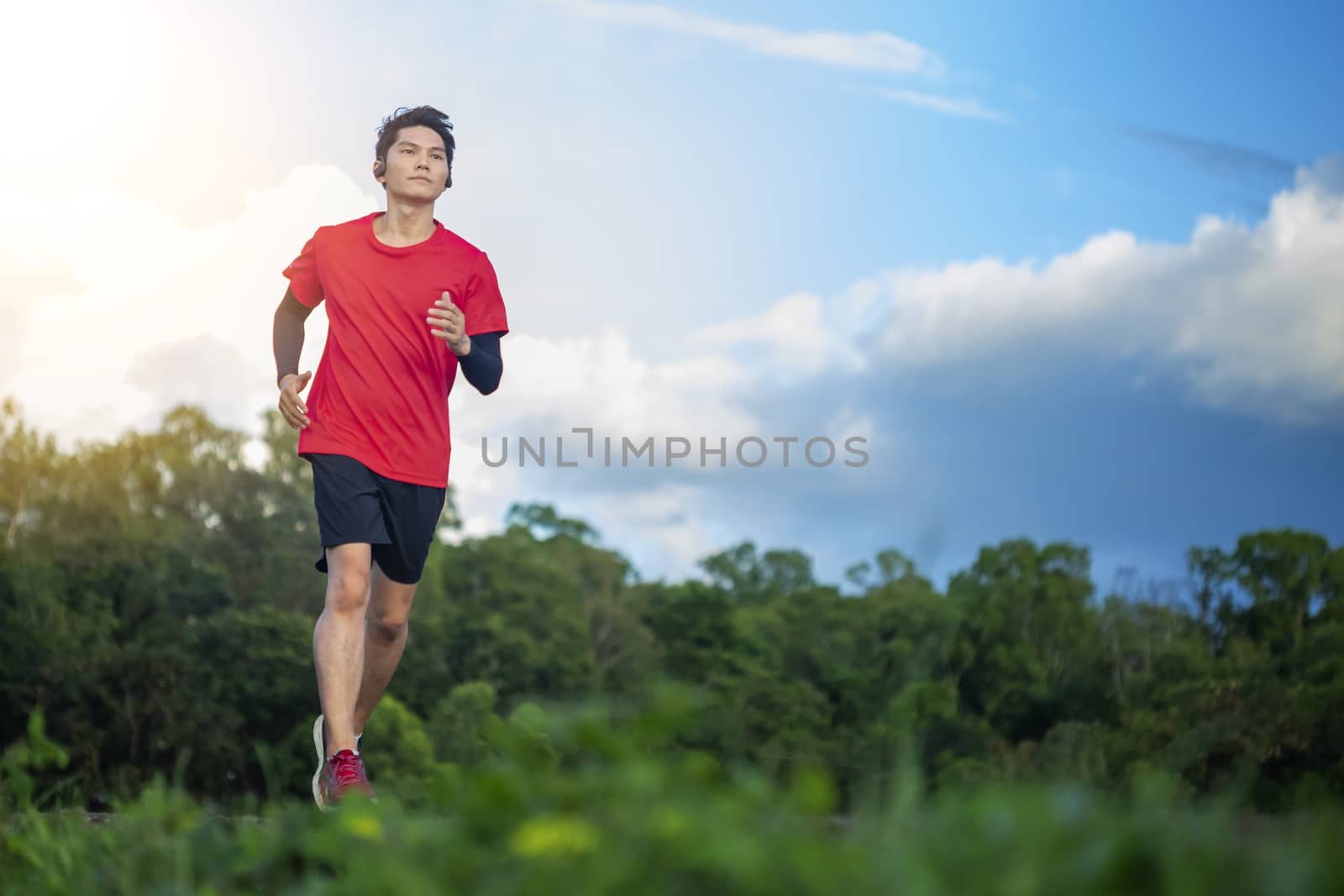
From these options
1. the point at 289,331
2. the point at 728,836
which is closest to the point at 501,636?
the point at 289,331

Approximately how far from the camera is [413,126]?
5.00 m

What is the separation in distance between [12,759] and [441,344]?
6.85 ft

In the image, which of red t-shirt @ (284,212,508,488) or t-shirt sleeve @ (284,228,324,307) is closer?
red t-shirt @ (284,212,508,488)

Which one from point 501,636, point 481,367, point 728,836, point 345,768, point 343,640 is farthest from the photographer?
point 501,636

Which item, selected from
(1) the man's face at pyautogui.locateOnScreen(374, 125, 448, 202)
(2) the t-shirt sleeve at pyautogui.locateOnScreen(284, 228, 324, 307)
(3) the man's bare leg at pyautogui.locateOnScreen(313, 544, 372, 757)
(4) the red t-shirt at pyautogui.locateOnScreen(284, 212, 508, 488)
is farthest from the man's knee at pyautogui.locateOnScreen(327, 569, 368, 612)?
(1) the man's face at pyautogui.locateOnScreen(374, 125, 448, 202)

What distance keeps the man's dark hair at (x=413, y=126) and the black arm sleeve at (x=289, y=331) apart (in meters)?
0.53

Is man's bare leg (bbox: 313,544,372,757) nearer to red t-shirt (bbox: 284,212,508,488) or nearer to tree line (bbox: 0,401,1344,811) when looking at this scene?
red t-shirt (bbox: 284,212,508,488)

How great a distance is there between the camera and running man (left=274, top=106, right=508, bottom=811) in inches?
174

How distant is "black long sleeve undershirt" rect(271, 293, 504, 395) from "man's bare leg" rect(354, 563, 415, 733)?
0.73m

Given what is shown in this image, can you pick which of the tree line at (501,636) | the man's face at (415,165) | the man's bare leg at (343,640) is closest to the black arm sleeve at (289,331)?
the man's face at (415,165)

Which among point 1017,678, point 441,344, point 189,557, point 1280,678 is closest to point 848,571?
point 1017,678

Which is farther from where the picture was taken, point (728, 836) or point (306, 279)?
point (306, 279)

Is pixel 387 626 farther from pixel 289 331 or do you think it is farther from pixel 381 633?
pixel 289 331

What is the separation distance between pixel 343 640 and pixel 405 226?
4.83ft
